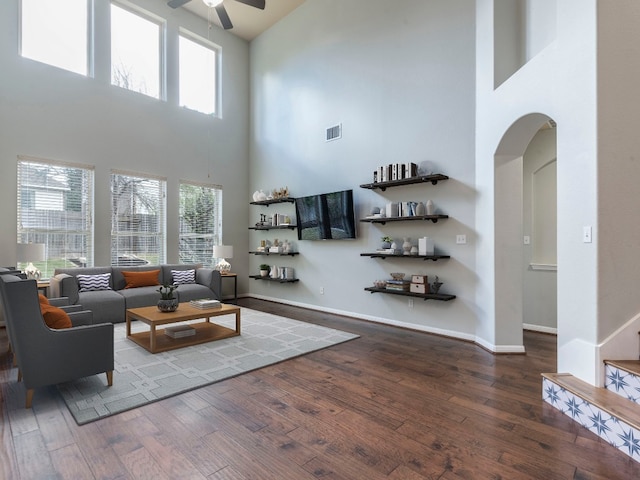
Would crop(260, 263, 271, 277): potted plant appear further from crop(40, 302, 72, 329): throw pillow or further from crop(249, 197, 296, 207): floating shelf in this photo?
crop(40, 302, 72, 329): throw pillow

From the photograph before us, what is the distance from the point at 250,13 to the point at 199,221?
422 cm

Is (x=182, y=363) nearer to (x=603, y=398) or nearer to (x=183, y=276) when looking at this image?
(x=183, y=276)

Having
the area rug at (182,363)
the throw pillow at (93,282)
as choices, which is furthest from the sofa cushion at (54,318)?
the throw pillow at (93,282)

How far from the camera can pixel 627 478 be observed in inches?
69.0

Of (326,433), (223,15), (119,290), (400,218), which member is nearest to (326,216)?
(400,218)

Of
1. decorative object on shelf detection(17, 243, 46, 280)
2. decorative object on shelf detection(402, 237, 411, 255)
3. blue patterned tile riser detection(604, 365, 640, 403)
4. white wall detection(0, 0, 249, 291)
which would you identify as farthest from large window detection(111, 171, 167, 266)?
blue patterned tile riser detection(604, 365, 640, 403)

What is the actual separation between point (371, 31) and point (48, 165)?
5422 millimetres

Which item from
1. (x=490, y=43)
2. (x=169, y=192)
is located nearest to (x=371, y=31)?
(x=490, y=43)

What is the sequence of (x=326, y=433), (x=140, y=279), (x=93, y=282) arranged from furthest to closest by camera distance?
(x=140, y=279)
(x=93, y=282)
(x=326, y=433)

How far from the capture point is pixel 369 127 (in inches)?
212

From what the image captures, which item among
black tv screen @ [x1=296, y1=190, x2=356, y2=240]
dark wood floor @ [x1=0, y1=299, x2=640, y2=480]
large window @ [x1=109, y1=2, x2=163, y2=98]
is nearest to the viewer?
dark wood floor @ [x1=0, y1=299, x2=640, y2=480]

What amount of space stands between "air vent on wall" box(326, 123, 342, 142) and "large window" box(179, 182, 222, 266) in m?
2.75

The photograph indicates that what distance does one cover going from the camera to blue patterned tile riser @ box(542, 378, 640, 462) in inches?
76.4

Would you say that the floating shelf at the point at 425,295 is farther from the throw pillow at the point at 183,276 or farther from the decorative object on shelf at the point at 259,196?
the throw pillow at the point at 183,276
